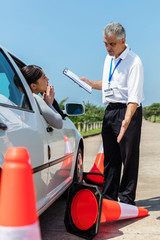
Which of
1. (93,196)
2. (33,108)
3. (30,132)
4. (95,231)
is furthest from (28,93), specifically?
(95,231)

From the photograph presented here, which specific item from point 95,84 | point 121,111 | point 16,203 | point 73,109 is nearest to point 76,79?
point 95,84

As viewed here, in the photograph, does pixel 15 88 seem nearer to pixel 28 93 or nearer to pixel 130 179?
pixel 28 93

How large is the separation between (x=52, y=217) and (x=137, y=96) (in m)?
1.69

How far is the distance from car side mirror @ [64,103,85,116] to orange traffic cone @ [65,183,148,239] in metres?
1.62

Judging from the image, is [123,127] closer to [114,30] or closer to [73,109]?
[114,30]

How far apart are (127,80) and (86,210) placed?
1.57 meters

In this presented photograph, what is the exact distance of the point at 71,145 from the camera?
14.0 feet

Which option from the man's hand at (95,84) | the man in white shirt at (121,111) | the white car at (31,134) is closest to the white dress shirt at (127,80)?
the man in white shirt at (121,111)

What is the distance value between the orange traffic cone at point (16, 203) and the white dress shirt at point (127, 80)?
99.6 inches

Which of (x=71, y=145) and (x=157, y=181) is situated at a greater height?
(x=71, y=145)

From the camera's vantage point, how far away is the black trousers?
3955 millimetres

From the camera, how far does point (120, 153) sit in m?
4.24

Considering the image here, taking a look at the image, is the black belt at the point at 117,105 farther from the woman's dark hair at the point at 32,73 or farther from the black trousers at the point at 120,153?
the woman's dark hair at the point at 32,73

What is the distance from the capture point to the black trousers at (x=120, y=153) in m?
3.96
